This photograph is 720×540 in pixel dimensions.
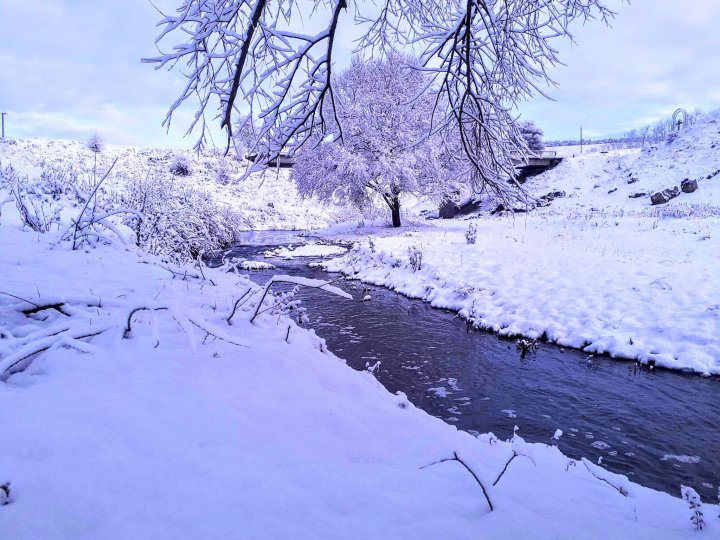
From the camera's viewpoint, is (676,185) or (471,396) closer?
(471,396)

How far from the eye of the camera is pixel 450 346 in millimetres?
7461

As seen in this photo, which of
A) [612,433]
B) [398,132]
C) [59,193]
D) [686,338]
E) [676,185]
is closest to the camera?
[612,433]

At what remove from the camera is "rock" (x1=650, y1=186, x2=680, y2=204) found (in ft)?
76.9

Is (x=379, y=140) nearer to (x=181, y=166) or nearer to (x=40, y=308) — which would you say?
(x=40, y=308)

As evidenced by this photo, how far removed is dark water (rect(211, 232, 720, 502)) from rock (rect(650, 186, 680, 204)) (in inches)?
839

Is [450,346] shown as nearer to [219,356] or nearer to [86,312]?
[219,356]

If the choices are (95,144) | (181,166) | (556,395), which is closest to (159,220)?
(556,395)

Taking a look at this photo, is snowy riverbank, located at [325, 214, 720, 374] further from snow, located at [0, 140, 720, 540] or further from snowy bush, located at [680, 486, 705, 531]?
snowy bush, located at [680, 486, 705, 531]

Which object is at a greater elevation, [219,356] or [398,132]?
[398,132]

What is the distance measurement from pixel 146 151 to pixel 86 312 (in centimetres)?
5374

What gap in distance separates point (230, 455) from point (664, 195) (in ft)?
93.6

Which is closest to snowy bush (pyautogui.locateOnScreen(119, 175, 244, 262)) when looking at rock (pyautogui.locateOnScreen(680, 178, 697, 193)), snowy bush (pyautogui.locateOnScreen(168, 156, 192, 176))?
snowy bush (pyautogui.locateOnScreen(168, 156, 192, 176))

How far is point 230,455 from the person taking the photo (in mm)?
1963

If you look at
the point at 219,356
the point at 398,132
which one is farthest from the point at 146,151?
the point at 219,356
